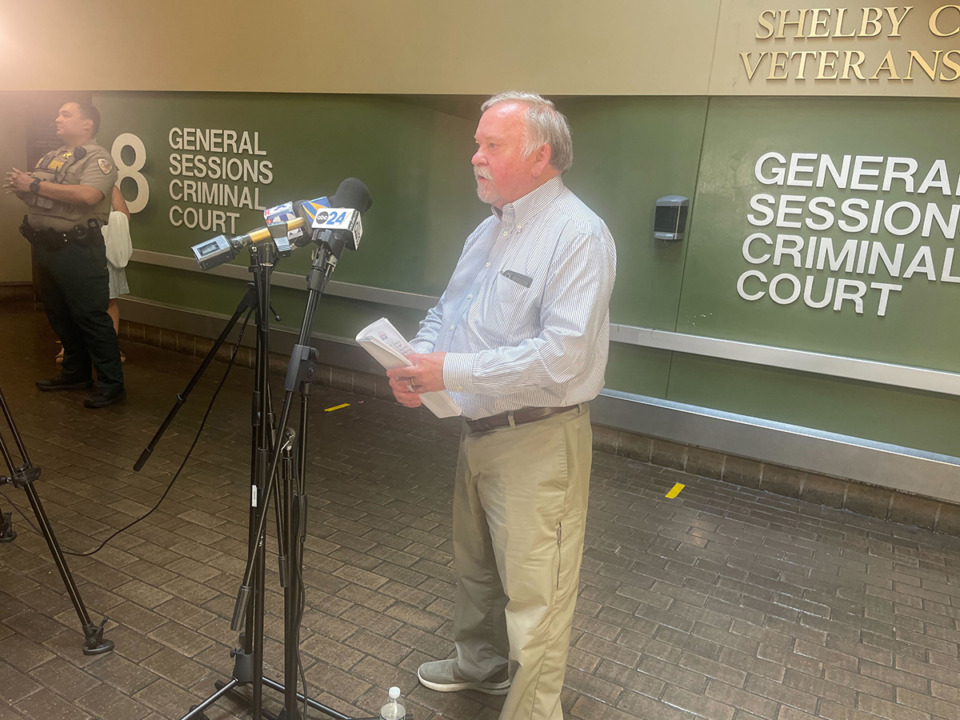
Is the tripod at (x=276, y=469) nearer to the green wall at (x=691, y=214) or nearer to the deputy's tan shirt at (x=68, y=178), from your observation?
Answer: the green wall at (x=691, y=214)

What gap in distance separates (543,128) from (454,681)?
1973 mm

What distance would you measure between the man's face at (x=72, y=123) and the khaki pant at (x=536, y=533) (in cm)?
451

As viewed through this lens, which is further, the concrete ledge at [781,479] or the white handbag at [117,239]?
the white handbag at [117,239]

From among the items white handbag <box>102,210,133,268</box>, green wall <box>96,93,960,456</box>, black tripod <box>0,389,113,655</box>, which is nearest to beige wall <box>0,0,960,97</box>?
green wall <box>96,93,960,456</box>

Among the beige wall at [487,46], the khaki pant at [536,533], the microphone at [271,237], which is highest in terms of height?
the beige wall at [487,46]

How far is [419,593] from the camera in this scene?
10.9 ft

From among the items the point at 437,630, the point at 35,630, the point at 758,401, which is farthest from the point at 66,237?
the point at 758,401

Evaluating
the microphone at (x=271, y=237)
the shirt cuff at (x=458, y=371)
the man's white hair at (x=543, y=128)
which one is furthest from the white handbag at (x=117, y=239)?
the shirt cuff at (x=458, y=371)

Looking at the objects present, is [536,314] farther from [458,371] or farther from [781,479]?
[781,479]

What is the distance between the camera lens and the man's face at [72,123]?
5172 millimetres

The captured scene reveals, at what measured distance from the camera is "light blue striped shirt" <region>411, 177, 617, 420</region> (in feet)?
6.61

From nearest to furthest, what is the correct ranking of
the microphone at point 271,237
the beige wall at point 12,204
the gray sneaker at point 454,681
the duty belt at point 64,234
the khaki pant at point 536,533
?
the microphone at point 271,237
the khaki pant at point 536,533
the gray sneaker at point 454,681
the duty belt at point 64,234
the beige wall at point 12,204

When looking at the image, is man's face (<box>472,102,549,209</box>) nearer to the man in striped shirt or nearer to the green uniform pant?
the man in striped shirt

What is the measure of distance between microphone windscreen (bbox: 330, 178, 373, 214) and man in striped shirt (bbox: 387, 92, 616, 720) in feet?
1.22
